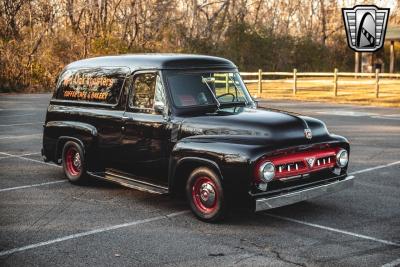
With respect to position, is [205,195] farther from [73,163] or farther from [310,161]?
[73,163]

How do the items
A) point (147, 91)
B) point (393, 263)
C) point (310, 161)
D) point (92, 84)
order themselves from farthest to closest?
point (92, 84) → point (147, 91) → point (310, 161) → point (393, 263)

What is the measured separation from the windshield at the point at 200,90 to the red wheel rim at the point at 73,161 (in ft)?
7.94

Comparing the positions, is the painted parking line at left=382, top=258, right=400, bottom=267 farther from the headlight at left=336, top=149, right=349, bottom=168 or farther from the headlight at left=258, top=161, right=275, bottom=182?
the headlight at left=336, top=149, right=349, bottom=168

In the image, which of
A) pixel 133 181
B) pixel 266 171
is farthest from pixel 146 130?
pixel 266 171

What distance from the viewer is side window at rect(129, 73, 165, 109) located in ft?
25.0

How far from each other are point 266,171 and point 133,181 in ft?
7.15

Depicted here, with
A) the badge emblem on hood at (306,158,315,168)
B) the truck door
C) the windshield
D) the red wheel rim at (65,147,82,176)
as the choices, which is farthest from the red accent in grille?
the red wheel rim at (65,147,82,176)

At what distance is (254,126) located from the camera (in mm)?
6789

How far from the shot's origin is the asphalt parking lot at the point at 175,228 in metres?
5.75

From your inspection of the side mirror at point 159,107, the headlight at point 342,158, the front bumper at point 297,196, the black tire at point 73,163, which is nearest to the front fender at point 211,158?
the front bumper at point 297,196

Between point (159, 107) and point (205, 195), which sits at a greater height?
point (159, 107)

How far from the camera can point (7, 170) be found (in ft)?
34.9

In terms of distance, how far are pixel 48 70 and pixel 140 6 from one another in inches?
478

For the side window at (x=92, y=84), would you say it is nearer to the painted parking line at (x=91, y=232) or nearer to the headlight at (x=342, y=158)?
the painted parking line at (x=91, y=232)
